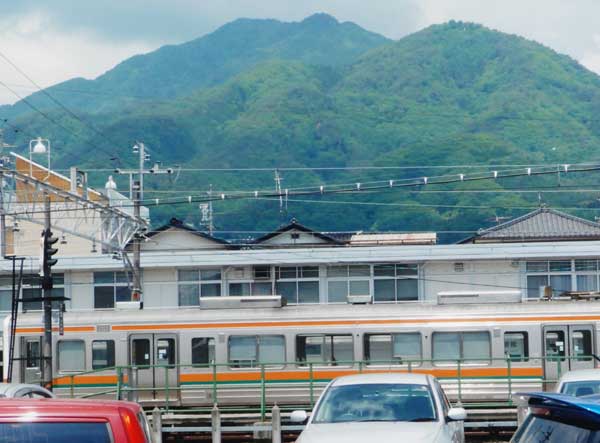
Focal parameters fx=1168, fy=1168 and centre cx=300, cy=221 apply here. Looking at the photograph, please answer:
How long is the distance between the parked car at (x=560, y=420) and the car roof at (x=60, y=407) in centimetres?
297

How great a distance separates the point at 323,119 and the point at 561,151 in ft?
112

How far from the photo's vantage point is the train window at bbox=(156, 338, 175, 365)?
2952 centimetres

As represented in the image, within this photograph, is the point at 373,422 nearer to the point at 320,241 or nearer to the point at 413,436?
the point at 413,436

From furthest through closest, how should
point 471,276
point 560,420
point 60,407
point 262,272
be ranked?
1. point 262,272
2. point 471,276
3. point 60,407
4. point 560,420

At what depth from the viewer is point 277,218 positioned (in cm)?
11331

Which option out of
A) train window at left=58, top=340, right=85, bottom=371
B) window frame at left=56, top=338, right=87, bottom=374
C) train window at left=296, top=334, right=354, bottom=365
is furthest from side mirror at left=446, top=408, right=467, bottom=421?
train window at left=58, top=340, right=85, bottom=371

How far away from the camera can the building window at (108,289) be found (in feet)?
173

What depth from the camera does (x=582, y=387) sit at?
14.6m

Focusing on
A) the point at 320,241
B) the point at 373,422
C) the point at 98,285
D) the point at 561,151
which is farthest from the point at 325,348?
the point at 561,151

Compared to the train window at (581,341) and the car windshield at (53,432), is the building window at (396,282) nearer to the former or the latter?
the train window at (581,341)

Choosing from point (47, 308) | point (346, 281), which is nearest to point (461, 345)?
point (47, 308)

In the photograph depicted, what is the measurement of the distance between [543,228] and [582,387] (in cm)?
4606

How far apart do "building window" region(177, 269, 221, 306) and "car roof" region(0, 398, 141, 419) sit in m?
43.8

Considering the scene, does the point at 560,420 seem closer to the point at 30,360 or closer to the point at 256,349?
the point at 256,349
